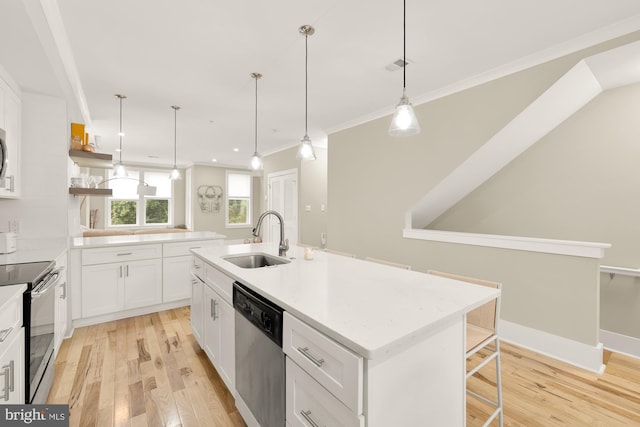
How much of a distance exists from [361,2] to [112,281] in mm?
3501

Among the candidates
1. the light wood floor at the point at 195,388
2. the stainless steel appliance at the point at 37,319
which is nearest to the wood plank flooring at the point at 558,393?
the light wood floor at the point at 195,388

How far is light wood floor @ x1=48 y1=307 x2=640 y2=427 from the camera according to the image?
1.75m

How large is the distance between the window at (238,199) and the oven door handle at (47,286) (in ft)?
22.9

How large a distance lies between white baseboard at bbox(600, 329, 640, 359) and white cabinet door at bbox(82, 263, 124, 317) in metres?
4.92

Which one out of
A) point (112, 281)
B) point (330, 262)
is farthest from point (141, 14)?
point (112, 281)

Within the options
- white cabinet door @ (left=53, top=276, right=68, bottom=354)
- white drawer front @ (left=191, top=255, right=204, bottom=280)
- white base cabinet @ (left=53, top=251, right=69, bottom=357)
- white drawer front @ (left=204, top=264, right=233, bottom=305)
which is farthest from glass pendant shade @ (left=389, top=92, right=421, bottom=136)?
white cabinet door @ (left=53, top=276, right=68, bottom=354)

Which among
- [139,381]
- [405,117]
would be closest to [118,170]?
[139,381]

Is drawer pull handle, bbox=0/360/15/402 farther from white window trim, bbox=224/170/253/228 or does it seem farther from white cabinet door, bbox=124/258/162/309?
white window trim, bbox=224/170/253/228

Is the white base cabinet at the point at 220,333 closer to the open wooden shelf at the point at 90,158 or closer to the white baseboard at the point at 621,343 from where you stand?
the open wooden shelf at the point at 90,158

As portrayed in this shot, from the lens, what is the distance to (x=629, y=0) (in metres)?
1.83

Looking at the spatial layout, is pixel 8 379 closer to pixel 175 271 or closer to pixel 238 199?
pixel 175 271

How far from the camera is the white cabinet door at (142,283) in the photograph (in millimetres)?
3191

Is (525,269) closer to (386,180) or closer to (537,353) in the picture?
(537,353)

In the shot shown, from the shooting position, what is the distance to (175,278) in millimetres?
3500
